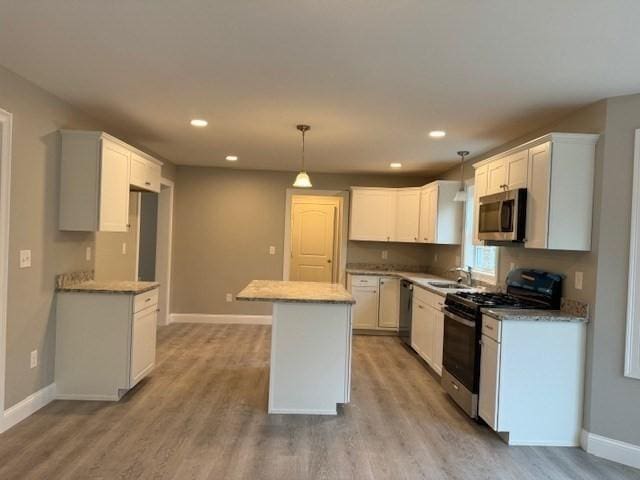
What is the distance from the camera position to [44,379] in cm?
336

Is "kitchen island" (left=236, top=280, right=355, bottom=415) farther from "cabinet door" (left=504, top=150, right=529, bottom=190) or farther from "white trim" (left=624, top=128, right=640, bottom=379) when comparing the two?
"white trim" (left=624, top=128, right=640, bottom=379)

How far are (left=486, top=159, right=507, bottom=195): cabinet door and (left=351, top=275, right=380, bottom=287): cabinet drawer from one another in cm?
247

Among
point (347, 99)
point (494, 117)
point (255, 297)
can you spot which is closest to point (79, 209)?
point (255, 297)

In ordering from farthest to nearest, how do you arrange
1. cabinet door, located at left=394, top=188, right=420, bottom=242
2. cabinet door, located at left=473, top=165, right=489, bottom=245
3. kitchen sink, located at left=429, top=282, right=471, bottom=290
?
cabinet door, located at left=394, top=188, right=420, bottom=242
kitchen sink, located at left=429, top=282, right=471, bottom=290
cabinet door, located at left=473, top=165, right=489, bottom=245

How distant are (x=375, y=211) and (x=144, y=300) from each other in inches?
143

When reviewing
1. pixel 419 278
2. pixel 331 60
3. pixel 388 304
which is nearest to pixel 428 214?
pixel 419 278

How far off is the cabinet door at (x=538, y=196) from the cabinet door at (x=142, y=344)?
311 cm

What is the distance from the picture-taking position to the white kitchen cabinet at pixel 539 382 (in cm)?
298

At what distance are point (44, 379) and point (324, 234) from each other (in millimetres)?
5180

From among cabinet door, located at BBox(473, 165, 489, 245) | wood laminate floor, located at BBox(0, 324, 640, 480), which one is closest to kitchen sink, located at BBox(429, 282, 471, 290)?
cabinet door, located at BBox(473, 165, 489, 245)

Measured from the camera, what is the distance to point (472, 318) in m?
3.35

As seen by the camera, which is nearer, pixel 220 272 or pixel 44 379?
pixel 44 379

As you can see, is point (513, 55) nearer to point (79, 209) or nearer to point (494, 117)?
point (494, 117)

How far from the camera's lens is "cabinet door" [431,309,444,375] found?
4211 millimetres
